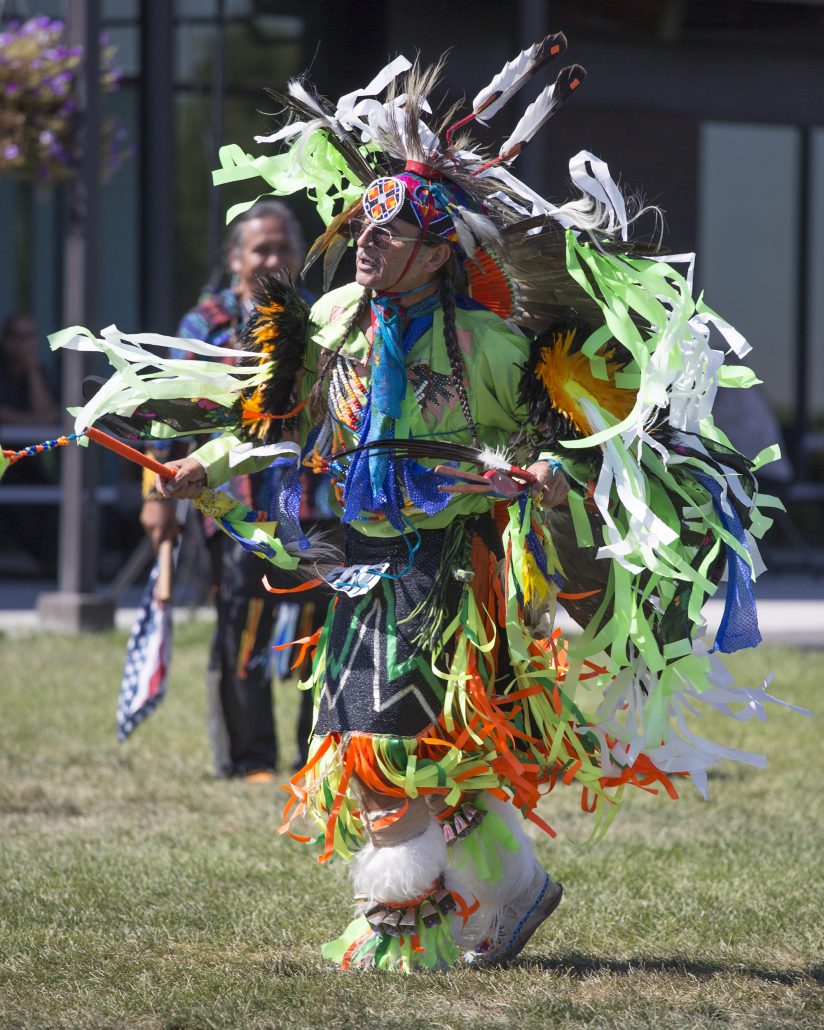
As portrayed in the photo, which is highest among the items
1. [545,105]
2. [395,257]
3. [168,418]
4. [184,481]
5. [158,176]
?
[158,176]

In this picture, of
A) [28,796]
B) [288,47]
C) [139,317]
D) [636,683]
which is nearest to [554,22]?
[288,47]

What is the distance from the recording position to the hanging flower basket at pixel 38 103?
28.5 ft

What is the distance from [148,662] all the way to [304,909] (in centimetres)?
183

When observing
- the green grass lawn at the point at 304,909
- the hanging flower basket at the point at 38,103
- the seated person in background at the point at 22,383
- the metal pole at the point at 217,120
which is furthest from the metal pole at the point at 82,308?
the green grass lawn at the point at 304,909

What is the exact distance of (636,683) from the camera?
3527mm

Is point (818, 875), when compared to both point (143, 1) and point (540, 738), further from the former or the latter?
point (143, 1)

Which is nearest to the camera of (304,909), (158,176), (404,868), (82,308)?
(404,868)

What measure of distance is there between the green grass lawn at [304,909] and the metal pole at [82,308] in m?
2.60

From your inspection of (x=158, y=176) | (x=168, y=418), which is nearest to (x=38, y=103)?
(x=158, y=176)

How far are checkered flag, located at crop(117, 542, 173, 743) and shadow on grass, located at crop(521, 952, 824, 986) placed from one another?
2356mm

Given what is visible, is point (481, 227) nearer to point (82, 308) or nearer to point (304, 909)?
point (304, 909)

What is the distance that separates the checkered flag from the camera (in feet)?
18.6

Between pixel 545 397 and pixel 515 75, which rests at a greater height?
pixel 515 75

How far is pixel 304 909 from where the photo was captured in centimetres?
408
